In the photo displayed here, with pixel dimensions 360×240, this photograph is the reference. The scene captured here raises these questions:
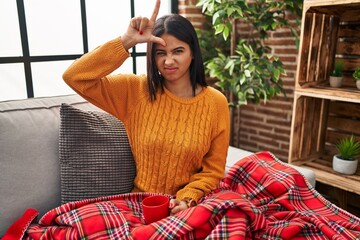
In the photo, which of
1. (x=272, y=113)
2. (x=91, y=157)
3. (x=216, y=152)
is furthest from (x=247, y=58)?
(x=91, y=157)

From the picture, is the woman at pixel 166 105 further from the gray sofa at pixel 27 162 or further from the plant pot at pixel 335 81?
the plant pot at pixel 335 81

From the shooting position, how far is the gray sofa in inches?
44.1

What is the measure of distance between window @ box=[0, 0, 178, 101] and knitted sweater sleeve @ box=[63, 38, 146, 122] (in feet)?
2.82

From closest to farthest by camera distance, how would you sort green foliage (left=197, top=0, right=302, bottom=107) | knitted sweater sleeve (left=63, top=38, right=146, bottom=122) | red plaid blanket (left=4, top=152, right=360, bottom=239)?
1. red plaid blanket (left=4, top=152, right=360, bottom=239)
2. knitted sweater sleeve (left=63, top=38, right=146, bottom=122)
3. green foliage (left=197, top=0, right=302, bottom=107)

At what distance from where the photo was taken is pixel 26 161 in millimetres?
1156

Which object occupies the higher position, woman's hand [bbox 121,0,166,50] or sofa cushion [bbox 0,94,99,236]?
woman's hand [bbox 121,0,166,50]

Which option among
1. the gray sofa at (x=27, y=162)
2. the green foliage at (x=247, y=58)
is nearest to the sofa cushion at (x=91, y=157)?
the gray sofa at (x=27, y=162)

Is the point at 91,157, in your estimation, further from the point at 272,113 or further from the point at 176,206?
the point at 272,113

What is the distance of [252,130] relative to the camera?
285 cm

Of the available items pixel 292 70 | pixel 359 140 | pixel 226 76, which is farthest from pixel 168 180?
pixel 292 70

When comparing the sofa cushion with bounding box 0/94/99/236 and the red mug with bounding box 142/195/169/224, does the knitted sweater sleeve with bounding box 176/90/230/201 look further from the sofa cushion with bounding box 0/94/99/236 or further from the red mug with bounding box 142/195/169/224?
the sofa cushion with bounding box 0/94/99/236

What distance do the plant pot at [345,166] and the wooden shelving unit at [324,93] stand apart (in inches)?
1.3

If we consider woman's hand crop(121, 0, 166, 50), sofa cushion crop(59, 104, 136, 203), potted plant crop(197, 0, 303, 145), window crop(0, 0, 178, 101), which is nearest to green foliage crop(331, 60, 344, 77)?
potted plant crop(197, 0, 303, 145)

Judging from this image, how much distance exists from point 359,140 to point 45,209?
178cm
